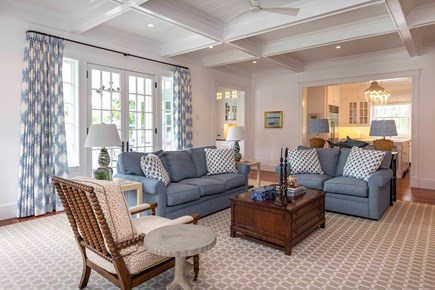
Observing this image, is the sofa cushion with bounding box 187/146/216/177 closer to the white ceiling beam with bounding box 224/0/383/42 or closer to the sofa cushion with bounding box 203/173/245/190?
the sofa cushion with bounding box 203/173/245/190

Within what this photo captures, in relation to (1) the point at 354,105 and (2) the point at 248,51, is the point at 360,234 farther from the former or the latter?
(1) the point at 354,105

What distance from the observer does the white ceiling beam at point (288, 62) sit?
660cm

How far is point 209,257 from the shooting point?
9.36 feet

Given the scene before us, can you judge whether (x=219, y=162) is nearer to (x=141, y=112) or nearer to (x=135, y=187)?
(x=135, y=187)

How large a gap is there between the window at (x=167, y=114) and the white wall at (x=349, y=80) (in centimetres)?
332

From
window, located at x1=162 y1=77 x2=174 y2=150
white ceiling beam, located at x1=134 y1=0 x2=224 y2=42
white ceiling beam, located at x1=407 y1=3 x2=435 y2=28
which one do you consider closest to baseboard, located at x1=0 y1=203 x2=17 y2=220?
window, located at x1=162 y1=77 x2=174 y2=150

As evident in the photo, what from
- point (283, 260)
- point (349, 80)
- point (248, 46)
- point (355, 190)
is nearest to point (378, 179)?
point (355, 190)

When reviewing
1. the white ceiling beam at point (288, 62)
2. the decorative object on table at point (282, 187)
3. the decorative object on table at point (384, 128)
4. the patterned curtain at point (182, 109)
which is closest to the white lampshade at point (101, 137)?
the decorative object on table at point (282, 187)

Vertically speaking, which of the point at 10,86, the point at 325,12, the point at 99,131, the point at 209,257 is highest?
the point at 325,12

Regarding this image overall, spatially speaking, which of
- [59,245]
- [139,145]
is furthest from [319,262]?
[139,145]

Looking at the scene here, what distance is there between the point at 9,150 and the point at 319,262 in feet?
14.2

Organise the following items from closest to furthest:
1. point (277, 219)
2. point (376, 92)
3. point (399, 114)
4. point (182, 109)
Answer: point (277, 219)
point (182, 109)
point (376, 92)
point (399, 114)

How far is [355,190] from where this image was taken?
405 cm

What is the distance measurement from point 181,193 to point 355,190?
2.45 m
